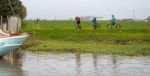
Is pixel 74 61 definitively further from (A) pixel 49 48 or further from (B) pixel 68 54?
(A) pixel 49 48

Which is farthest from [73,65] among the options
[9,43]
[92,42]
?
[92,42]

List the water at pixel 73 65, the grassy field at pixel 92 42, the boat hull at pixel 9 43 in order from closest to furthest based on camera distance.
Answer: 1. the water at pixel 73 65
2. the boat hull at pixel 9 43
3. the grassy field at pixel 92 42

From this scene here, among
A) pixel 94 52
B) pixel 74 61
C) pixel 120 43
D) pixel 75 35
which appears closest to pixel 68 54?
pixel 94 52

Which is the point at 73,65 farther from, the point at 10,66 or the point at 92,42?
the point at 92,42

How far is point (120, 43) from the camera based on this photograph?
39.1 metres

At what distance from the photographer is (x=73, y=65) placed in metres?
24.9

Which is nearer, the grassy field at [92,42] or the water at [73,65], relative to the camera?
the water at [73,65]

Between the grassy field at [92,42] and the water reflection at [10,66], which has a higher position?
the grassy field at [92,42]

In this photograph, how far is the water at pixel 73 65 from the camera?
21.9 metres

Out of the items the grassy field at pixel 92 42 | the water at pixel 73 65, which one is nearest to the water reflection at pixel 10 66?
the water at pixel 73 65

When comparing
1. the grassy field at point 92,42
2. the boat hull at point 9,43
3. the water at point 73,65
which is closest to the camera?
the water at point 73,65

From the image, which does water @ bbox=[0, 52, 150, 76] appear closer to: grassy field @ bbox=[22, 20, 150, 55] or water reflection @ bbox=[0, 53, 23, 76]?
water reflection @ bbox=[0, 53, 23, 76]

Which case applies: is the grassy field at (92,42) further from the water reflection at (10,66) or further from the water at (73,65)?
the water reflection at (10,66)

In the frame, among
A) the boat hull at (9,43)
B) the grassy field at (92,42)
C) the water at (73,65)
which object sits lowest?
→ the water at (73,65)
